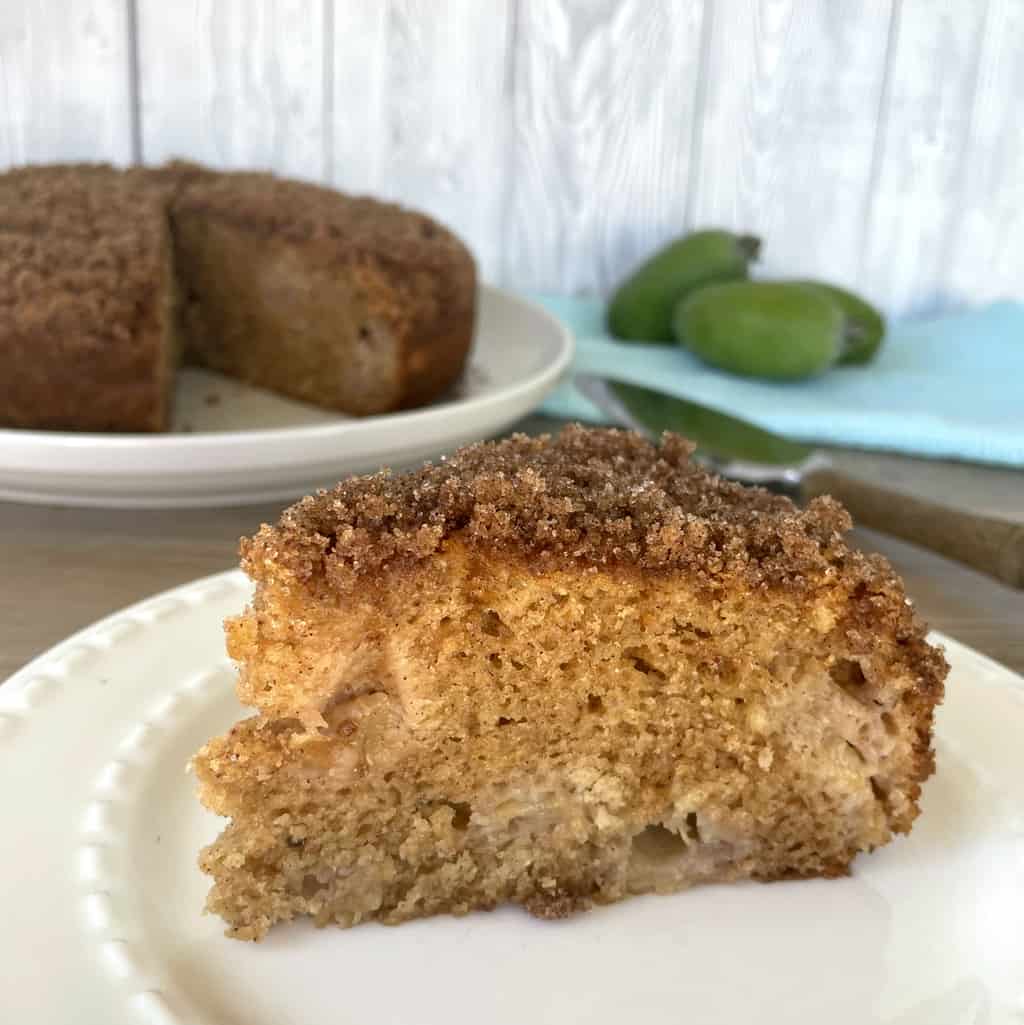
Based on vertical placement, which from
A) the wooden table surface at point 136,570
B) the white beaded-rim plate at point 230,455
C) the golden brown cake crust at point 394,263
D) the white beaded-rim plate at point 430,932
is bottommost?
the wooden table surface at point 136,570

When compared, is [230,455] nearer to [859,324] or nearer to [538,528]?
[538,528]

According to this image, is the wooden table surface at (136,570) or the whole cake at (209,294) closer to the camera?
the wooden table surface at (136,570)

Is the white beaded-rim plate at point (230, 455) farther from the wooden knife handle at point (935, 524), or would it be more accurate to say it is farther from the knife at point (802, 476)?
the wooden knife handle at point (935, 524)

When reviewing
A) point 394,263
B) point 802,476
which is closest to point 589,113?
point 394,263

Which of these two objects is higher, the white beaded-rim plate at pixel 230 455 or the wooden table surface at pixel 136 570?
the white beaded-rim plate at pixel 230 455

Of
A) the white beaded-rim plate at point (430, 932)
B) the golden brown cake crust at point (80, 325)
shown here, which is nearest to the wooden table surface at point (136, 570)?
the golden brown cake crust at point (80, 325)

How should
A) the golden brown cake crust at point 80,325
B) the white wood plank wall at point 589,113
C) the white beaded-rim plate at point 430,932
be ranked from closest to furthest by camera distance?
the white beaded-rim plate at point 430,932 → the golden brown cake crust at point 80,325 → the white wood plank wall at point 589,113

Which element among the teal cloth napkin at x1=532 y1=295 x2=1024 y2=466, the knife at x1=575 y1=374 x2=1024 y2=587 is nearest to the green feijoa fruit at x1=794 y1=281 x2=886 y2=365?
the teal cloth napkin at x1=532 y1=295 x2=1024 y2=466

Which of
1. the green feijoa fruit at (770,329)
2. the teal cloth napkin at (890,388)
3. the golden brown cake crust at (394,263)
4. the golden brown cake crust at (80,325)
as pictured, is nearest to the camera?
the golden brown cake crust at (80,325)
